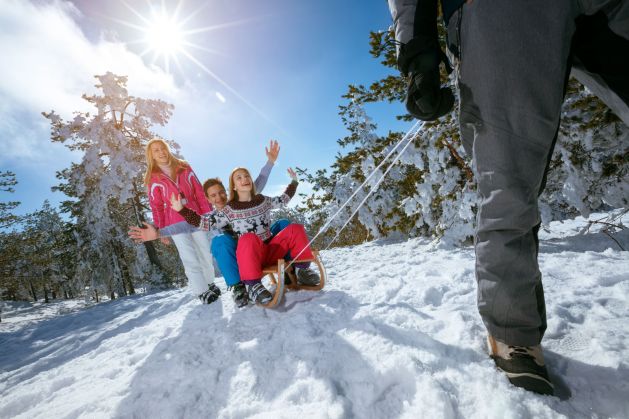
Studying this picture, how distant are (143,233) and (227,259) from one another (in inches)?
44.8

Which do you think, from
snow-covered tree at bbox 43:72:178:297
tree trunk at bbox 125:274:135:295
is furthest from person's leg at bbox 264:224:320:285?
tree trunk at bbox 125:274:135:295

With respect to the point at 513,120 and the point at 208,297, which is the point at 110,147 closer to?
the point at 208,297

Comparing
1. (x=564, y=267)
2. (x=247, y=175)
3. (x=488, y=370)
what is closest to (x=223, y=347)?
(x=488, y=370)

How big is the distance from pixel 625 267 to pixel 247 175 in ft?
12.3

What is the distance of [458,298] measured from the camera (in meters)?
2.32

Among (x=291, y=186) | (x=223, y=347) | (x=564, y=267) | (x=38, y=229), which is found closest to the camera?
(x=223, y=347)

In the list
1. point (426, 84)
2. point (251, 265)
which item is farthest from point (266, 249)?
point (426, 84)

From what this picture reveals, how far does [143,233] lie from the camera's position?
3512 mm

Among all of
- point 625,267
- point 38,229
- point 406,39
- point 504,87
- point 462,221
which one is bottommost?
point 625,267

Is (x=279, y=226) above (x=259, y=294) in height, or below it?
above

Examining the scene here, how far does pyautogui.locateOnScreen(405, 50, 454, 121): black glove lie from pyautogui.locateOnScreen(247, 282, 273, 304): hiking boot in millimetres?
2310

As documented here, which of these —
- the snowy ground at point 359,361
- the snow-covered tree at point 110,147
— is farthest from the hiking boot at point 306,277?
the snow-covered tree at point 110,147

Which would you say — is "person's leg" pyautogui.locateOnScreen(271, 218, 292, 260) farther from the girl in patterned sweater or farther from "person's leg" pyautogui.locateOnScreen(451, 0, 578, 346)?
"person's leg" pyautogui.locateOnScreen(451, 0, 578, 346)

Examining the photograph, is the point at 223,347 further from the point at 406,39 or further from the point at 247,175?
the point at 406,39
